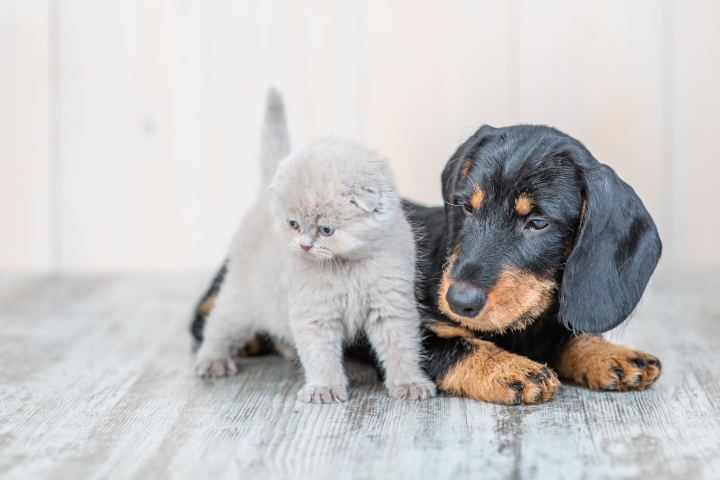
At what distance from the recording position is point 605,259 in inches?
79.3

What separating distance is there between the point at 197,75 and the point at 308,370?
281 centimetres

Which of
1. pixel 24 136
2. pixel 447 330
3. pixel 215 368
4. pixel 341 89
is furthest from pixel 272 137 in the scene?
pixel 24 136

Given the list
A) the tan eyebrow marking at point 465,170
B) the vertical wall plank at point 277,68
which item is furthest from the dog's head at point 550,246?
the vertical wall plank at point 277,68

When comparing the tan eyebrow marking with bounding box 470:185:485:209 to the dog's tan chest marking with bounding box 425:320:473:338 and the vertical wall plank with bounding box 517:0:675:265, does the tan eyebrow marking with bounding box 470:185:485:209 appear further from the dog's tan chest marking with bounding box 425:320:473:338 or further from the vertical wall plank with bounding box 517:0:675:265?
the vertical wall plank with bounding box 517:0:675:265

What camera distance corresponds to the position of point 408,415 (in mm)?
1985

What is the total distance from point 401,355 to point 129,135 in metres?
2.98

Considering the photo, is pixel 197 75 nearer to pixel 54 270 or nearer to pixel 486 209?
pixel 54 270

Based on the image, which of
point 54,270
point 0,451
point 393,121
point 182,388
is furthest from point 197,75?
point 0,451

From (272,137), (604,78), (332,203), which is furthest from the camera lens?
(604,78)

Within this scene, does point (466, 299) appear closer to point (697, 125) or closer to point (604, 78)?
point (604, 78)

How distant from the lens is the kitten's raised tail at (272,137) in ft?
8.65

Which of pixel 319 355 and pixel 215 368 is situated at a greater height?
pixel 319 355


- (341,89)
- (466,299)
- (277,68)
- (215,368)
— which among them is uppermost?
(277,68)

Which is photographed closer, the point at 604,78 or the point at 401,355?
the point at 401,355
